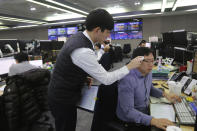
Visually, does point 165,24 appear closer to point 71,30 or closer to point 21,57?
point 71,30

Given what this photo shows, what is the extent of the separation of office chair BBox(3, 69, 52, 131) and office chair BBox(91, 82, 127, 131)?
98cm

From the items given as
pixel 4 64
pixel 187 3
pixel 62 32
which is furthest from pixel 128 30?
pixel 4 64

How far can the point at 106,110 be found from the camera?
46.7 inches

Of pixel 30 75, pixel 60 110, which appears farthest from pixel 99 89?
pixel 30 75

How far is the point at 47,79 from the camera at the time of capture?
198cm

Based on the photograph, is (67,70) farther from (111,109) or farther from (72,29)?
(72,29)

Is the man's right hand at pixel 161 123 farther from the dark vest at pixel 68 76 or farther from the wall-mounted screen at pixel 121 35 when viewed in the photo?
the wall-mounted screen at pixel 121 35

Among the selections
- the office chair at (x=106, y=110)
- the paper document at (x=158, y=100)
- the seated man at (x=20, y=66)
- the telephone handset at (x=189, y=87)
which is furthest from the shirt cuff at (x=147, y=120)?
the seated man at (x=20, y=66)

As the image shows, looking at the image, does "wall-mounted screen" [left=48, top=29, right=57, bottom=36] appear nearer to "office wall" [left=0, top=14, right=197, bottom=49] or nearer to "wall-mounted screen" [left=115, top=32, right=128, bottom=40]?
"office wall" [left=0, top=14, right=197, bottom=49]

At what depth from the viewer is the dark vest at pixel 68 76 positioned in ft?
3.59

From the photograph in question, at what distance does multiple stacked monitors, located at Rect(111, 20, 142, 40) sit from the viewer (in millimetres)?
9039

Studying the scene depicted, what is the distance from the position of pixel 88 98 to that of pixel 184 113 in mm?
730

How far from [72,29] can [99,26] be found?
9.55m

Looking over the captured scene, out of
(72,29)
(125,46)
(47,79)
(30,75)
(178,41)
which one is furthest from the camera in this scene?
(72,29)
